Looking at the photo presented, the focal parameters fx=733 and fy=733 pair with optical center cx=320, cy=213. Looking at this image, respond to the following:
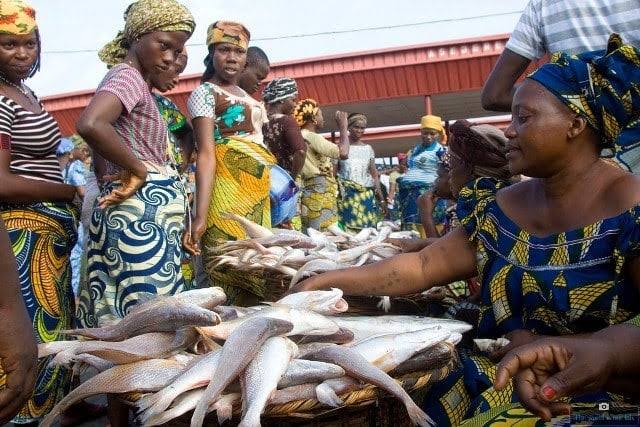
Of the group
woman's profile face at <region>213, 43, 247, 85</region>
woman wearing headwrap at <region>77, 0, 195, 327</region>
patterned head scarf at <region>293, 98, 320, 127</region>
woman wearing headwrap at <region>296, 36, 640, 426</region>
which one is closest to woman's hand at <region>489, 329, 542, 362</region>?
woman wearing headwrap at <region>296, 36, 640, 426</region>

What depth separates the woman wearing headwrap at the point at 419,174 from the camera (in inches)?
353

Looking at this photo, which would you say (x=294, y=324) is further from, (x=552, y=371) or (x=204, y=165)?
(x=204, y=165)

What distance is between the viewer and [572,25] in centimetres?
313

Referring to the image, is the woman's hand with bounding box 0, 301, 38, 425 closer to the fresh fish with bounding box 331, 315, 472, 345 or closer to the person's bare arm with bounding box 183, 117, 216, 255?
the fresh fish with bounding box 331, 315, 472, 345

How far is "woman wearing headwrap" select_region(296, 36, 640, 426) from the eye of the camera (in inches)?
83.4

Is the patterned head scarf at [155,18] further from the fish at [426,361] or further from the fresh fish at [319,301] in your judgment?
the fish at [426,361]

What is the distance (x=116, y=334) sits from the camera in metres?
2.26

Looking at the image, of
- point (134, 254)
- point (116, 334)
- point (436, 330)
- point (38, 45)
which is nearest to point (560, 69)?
point (436, 330)

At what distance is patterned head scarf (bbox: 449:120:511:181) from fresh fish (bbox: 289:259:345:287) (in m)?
0.87

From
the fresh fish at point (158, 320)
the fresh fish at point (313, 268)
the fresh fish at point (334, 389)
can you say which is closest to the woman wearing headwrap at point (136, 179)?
the fresh fish at point (313, 268)

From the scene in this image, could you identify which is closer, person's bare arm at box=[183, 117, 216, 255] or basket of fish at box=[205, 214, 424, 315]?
basket of fish at box=[205, 214, 424, 315]

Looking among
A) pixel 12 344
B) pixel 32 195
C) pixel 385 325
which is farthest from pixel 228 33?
pixel 12 344

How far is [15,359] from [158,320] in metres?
0.56

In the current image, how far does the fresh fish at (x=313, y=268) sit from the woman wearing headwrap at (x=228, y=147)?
3.30ft
